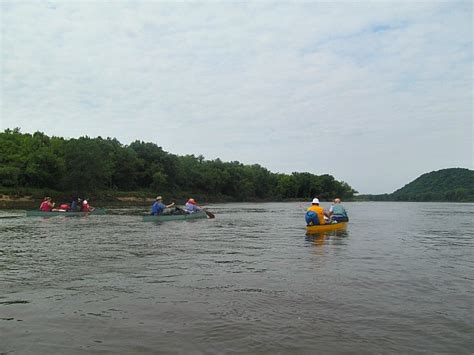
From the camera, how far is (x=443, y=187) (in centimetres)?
16750

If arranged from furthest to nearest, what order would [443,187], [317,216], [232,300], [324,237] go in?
1. [443,187]
2. [317,216]
3. [324,237]
4. [232,300]

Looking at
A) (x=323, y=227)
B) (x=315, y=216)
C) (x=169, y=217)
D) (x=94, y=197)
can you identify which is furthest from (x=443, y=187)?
(x=315, y=216)

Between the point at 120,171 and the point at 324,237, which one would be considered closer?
the point at 324,237

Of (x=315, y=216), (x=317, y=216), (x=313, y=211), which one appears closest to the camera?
(x=315, y=216)

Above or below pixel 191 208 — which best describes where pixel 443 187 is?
above

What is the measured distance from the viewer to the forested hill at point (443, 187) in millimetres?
146750

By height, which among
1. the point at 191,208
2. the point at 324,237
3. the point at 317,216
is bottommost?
the point at 324,237

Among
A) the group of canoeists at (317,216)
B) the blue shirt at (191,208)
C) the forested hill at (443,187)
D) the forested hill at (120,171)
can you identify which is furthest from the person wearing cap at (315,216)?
the forested hill at (443,187)

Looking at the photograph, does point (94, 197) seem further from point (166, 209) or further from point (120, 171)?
point (166, 209)

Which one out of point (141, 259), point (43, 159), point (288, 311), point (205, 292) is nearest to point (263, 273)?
point (205, 292)

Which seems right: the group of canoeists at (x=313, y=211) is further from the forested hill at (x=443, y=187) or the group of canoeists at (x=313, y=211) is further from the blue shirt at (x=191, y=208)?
the forested hill at (x=443, y=187)

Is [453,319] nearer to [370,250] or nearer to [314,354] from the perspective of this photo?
[314,354]

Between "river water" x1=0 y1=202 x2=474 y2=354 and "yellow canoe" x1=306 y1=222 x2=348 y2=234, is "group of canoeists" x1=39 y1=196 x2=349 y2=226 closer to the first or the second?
"yellow canoe" x1=306 y1=222 x2=348 y2=234

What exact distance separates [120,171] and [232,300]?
3721 inches
